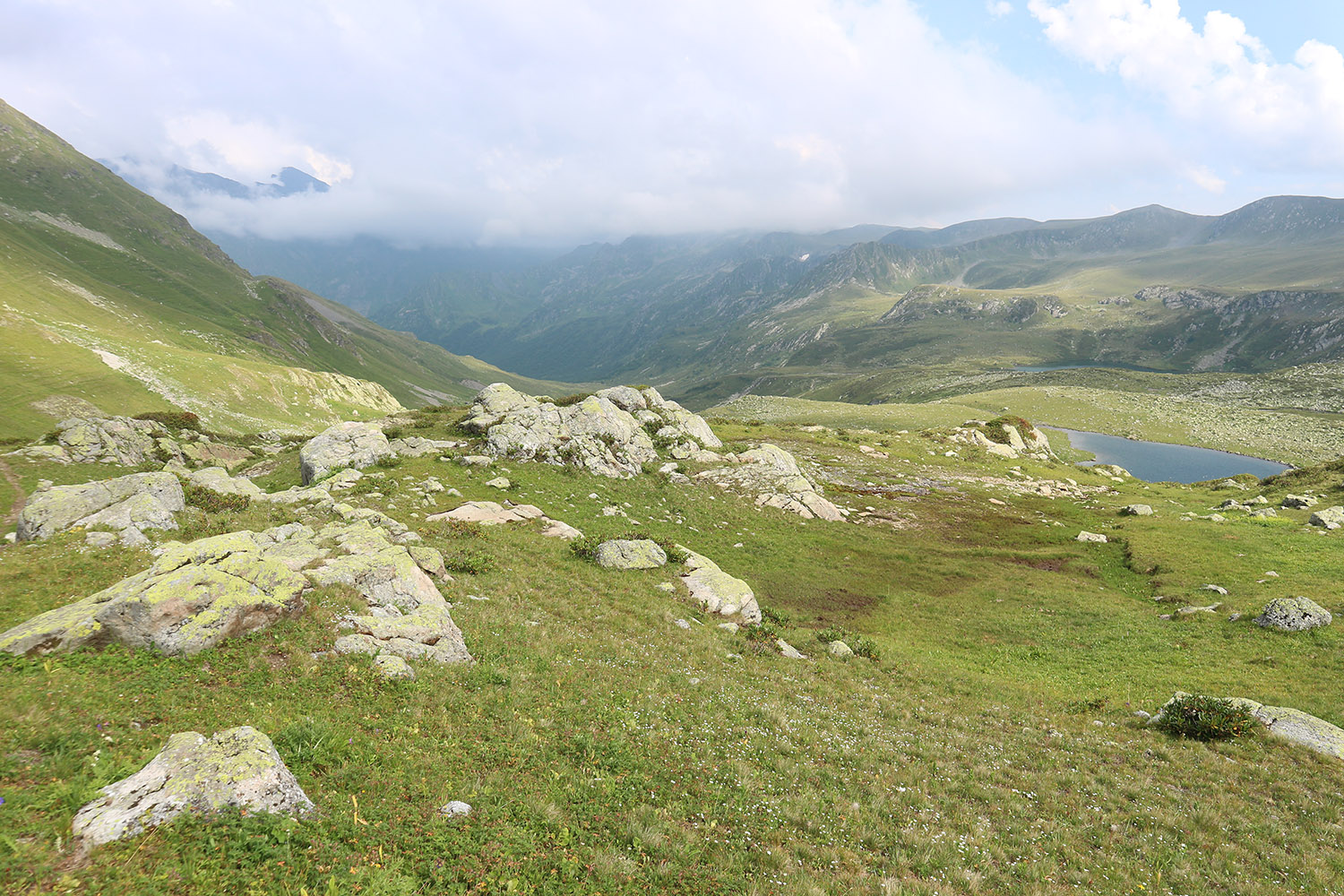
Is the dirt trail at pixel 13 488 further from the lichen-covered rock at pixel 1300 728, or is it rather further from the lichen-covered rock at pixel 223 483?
the lichen-covered rock at pixel 1300 728

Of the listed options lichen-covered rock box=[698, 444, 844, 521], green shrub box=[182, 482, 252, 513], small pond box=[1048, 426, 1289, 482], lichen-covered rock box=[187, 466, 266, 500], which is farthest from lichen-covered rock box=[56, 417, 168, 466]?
small pond box=[1048, 426, 1289, 482]

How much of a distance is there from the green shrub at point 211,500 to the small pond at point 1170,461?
153769mm

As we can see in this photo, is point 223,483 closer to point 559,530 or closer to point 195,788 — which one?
point 559,530

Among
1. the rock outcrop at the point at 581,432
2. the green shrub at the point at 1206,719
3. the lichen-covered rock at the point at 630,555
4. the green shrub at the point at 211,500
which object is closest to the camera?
the green shrub at the point at 1206,719

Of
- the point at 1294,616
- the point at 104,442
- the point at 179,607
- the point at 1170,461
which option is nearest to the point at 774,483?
the point at 1294,616

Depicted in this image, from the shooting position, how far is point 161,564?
1516 centimetres

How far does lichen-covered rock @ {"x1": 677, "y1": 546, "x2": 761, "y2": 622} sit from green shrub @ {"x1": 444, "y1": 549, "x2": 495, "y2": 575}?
446 inches

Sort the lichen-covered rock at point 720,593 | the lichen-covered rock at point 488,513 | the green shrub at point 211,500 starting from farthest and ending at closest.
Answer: the lichen-covered rock at point 488,513 → the lichen-covered rock at point 720,593 → the green shrub at point 211,500

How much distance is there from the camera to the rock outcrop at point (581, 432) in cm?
4847

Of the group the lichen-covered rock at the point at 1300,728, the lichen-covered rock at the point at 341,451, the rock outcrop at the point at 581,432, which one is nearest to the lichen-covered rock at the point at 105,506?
the lichen-covered rock at the point at 341,451

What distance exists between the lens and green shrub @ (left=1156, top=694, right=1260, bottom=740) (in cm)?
1811

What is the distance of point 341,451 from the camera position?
4181 centimetres

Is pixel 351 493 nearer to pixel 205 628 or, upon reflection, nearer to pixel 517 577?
pixel 517 577

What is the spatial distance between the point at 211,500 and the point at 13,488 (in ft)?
94.4
